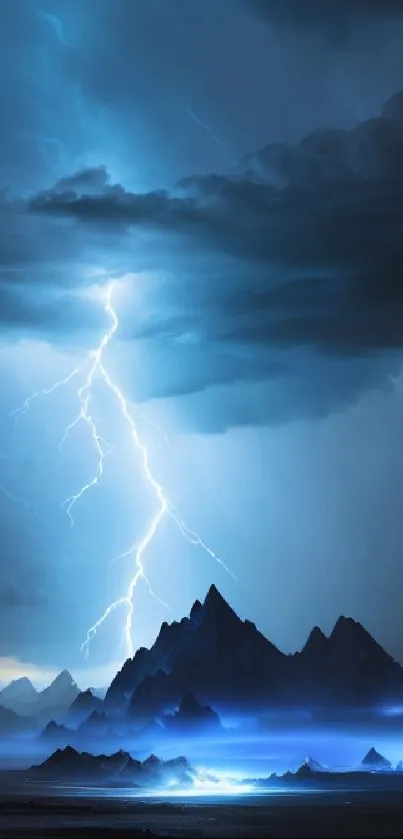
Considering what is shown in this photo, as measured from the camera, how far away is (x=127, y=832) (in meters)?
90.8

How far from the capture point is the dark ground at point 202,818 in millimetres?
93375

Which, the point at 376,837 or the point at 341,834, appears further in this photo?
the point at 341,834

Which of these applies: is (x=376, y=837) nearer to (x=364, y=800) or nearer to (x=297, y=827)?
(x=297, y=827)

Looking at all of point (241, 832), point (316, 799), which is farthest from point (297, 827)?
point (316, 799)

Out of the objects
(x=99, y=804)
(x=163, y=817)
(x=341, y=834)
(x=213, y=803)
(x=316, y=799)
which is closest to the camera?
(x=341, y=834)

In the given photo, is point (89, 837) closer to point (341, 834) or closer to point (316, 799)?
point (341, 834)

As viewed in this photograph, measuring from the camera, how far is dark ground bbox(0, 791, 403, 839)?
93.4m

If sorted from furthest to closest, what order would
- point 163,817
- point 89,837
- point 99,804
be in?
point 99,804 < point 163,817 < point 89,837

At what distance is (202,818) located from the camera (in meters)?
118

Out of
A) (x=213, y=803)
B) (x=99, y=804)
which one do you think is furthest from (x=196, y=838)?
(x=213, y=803)

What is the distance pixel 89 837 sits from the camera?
86.1 metres

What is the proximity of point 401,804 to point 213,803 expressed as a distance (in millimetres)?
20607

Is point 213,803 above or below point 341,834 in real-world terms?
above

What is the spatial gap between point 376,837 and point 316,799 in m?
85.6
